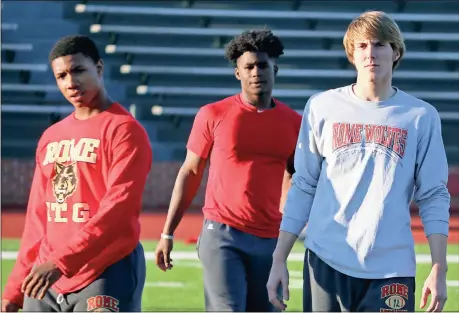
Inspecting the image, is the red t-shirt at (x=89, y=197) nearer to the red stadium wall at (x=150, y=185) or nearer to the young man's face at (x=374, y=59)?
the young man's face at (x=374, y=59)

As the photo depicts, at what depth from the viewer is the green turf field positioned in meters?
8.37

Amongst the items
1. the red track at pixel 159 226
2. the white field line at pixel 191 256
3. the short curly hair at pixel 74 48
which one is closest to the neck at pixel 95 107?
the short curly hair at pixel 74 48

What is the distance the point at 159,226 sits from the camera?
13523 millimetres

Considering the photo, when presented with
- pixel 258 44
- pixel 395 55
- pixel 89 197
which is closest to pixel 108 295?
pixel 89 197

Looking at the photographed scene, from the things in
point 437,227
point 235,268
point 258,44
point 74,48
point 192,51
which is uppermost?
point 74,48

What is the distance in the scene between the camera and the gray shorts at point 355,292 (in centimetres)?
356

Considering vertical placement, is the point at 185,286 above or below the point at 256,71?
below

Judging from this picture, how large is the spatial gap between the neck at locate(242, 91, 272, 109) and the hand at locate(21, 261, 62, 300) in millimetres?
1795

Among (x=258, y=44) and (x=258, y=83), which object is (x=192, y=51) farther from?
(x=258, y=83)

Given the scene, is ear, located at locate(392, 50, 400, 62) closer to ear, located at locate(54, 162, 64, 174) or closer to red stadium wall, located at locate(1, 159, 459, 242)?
ear, located at locate(54, 162, 64, 174)

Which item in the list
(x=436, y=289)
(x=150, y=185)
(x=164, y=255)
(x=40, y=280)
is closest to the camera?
(x=436, y=289)

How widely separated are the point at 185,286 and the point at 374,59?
5895 mm

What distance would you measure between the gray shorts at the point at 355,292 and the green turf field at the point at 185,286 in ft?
15.0

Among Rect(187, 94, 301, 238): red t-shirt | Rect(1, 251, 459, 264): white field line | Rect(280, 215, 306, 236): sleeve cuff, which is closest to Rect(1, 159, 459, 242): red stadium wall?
Rect(1, 251, 459, 264): white field line
